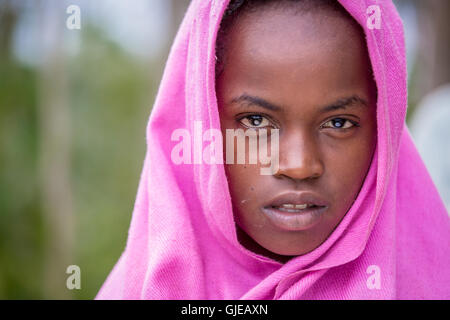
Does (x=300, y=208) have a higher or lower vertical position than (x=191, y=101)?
lower

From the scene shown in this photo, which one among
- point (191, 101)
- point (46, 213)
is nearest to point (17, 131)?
point (46, 213)

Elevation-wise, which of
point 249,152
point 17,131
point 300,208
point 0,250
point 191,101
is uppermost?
point 17,131

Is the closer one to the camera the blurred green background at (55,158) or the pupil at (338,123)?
the pupil at (338,123)

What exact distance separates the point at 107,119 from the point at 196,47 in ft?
18.6

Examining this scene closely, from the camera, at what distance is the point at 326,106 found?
0.98 metres

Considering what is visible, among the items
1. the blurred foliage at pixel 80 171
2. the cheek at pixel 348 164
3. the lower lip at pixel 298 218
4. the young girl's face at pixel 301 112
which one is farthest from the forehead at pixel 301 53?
the blurred foliage at pixel 80 171

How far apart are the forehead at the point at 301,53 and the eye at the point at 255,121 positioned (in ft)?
0.21

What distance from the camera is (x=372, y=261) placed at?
1.04 m

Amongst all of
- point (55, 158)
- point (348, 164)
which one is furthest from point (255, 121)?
point (55, 158)

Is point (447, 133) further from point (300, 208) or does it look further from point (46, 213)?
point (46, 213)

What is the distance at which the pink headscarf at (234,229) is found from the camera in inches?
40.6

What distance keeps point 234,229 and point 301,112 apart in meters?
0.30

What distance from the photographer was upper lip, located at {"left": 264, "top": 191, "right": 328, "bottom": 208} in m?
0.98

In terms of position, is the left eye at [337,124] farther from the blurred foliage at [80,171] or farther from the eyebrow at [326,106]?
the blurred foliage at [80,171]
